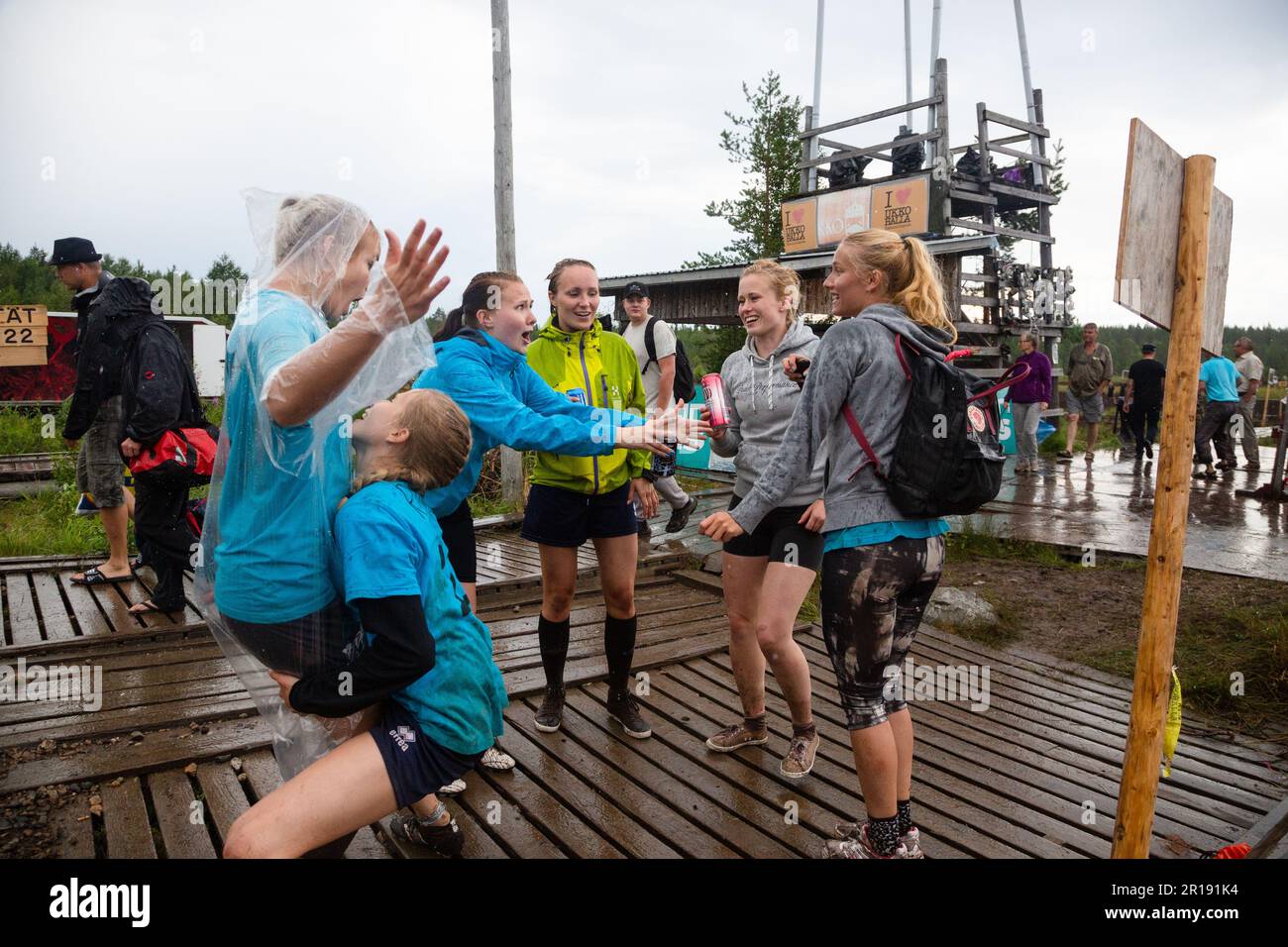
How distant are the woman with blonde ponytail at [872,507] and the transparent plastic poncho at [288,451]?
1.25 metres

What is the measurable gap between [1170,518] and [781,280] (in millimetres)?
1808

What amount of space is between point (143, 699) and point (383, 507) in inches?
115

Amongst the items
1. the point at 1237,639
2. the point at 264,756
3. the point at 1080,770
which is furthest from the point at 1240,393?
the point at 264,756

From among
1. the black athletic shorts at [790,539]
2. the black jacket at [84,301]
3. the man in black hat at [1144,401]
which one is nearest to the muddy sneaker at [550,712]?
the black athletic shorts at [790,539]

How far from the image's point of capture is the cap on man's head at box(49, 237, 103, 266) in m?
5.38

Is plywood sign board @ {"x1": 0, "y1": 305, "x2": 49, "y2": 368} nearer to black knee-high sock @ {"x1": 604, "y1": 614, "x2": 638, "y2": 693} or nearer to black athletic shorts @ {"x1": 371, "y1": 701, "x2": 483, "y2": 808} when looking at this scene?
black knee-high sock @ {"x1": 604, "y1": 614, "x2": 638, "y2": 693}

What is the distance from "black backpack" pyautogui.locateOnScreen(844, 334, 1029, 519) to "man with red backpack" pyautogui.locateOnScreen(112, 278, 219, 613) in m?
4.27

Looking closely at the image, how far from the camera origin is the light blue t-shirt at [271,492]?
1.88 meters

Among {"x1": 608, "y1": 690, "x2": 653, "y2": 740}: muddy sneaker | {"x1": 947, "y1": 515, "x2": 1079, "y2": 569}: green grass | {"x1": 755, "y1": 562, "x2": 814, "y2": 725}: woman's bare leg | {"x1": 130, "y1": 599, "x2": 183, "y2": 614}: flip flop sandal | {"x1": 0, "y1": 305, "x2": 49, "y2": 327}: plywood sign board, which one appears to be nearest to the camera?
{"x1": 755, "y1": 562, "x2": 814, "y2": 725}: woman's bare leg

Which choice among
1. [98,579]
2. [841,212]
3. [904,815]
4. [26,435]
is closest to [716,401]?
[904,815]

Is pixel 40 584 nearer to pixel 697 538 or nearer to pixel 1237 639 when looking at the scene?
pixel 697 538

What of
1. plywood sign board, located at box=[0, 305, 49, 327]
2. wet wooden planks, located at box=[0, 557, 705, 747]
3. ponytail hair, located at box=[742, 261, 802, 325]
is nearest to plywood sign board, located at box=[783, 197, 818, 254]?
wet wooden planks, located at box=[0, 557, 705, 747]
